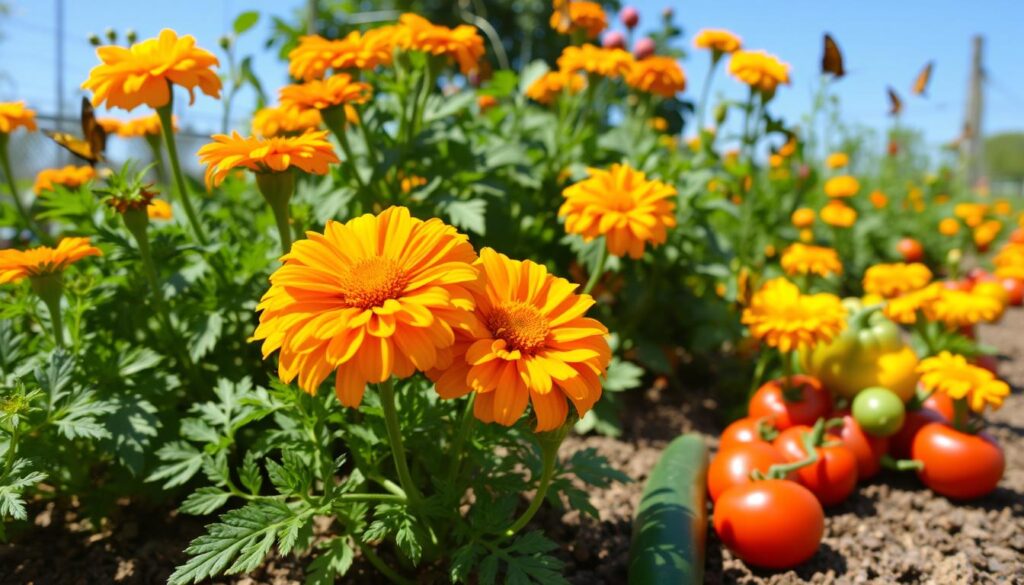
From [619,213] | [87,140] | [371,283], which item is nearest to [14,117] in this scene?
[87,140]

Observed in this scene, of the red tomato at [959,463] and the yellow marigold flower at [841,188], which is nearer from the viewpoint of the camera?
the red tomato at [959,463]

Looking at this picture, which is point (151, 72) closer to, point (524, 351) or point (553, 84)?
point (524, 351)

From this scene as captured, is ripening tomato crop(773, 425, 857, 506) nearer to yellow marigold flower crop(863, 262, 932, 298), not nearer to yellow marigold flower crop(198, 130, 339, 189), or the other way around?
yellow marigold flower crop(863, 262, 932, 298)

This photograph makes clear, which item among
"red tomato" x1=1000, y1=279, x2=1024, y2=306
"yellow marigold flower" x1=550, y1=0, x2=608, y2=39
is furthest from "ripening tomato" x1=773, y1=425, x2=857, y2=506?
"red tomato" x1=1000, y1=279, x2=1024, y2=306

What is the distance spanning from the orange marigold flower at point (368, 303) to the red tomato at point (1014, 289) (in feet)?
14.4

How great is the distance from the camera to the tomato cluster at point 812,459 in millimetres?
1878

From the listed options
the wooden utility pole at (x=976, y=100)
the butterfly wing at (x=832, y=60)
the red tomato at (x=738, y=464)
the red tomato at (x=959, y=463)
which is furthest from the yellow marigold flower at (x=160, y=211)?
the wooden utility pole at (x=976, y=100)

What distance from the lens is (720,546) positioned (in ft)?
6.75

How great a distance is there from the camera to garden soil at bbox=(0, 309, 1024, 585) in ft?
5.84

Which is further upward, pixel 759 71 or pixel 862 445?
pixel 759 71

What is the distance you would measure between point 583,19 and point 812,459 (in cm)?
212

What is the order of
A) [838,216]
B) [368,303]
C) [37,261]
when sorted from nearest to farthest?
[368,303], [37,261], [838,216]

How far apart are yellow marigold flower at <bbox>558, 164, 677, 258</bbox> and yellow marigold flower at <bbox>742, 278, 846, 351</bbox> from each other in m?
0.66

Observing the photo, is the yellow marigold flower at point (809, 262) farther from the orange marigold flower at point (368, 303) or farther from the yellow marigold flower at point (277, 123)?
the orange marigold flower at point (368, 303)
